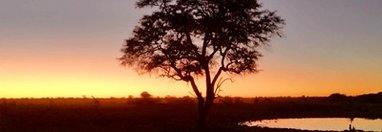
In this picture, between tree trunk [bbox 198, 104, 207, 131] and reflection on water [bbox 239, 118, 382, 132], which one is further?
reflection on water [bbox 239, 118, 382, 132]

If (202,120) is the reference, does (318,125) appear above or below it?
above

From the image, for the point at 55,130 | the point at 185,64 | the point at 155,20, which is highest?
the point at 155,20

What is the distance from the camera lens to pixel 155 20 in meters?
44.8

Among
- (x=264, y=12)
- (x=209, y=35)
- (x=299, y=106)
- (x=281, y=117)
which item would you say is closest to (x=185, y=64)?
(x=209, y=35)

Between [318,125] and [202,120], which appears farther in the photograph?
[318,125]

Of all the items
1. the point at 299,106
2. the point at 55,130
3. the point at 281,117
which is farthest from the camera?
the point at 299,106

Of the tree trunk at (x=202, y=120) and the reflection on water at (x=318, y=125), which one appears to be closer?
the tree trunk at (x=202, y=120)

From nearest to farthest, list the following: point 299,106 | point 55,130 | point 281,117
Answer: point 55,130 < point 281,117 < point 299,106

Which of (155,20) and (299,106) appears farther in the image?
(299,106)

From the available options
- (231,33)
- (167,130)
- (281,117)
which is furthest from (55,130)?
(281,117)

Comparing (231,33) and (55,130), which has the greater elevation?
(231,33)

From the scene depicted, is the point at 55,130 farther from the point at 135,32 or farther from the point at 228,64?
the point at 228,64

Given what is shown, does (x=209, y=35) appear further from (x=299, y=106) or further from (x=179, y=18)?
(x=299, y=106)

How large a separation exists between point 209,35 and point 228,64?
259 cm
